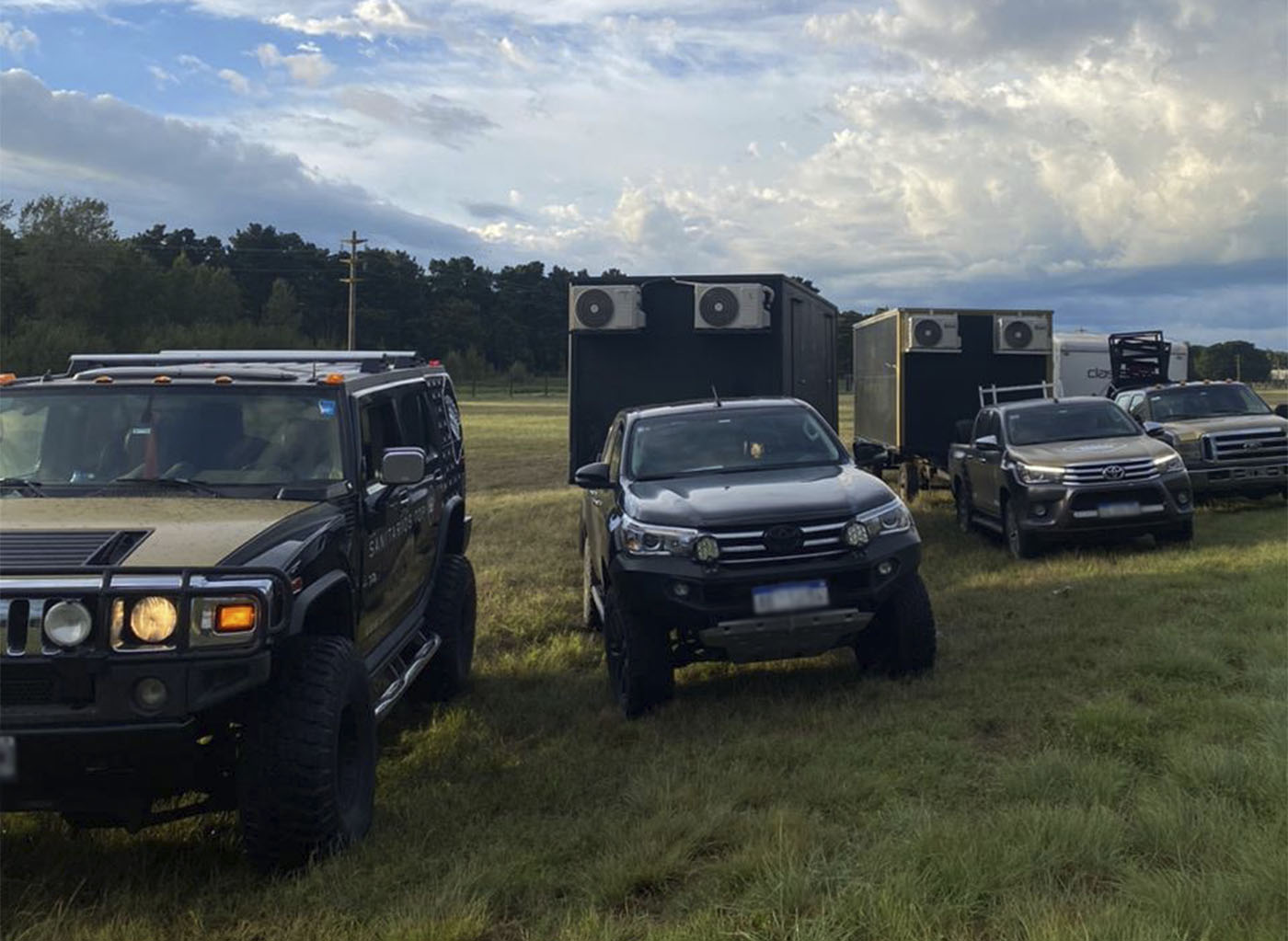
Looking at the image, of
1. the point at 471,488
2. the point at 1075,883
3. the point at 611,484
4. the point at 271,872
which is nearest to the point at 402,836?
the point at 271,872

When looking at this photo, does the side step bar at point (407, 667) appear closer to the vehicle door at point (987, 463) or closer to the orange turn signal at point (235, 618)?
the orange turn signal at point (235, 618)

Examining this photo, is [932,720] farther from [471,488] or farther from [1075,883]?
[471,488]

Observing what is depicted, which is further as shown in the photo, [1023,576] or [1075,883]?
[1023,576]

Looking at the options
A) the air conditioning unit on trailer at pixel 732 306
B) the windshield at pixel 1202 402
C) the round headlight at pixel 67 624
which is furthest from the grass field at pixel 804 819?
the windshield at pixel 1202 402

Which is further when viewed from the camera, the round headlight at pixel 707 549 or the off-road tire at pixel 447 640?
the off-road tire at pixel 447 640

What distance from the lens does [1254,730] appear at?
17.4 ft

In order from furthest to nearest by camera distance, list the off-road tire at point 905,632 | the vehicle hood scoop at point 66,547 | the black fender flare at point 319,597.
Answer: the off-road tire at point 905,632 → the black fender flare at point 319,597 → the vehicle hood scoop at point 66,547

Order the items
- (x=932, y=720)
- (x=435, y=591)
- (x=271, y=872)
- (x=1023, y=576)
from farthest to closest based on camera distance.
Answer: (x=1023, y=576), (x=435, y=591), (x=932, y=720), (x=271, y=872)

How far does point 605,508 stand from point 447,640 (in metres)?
1.41

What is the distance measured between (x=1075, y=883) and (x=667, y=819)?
1547 millimetres

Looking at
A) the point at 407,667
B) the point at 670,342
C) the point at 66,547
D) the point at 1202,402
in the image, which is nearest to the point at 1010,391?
the point at 1202,402

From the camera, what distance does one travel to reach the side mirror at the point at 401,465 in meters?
5.19

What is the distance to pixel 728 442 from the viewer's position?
7.62 m

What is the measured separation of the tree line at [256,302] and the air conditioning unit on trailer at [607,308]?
161 ft
